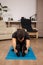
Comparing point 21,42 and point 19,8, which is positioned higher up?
point 19,8

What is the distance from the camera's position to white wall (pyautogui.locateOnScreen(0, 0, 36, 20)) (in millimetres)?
8141

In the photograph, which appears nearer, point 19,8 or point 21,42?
point 21,42

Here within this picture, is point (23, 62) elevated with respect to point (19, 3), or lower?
lower

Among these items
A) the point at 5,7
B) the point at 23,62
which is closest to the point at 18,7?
the point at 5,7

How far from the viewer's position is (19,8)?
8188 mm

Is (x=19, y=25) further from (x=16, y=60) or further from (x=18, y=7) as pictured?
(x=16, y=60)

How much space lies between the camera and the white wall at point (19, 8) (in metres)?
8.14

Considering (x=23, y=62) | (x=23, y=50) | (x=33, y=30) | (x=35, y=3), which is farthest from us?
(x=35, y=3)

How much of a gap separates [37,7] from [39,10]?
0.58 feet

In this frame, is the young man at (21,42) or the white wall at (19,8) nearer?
the young man at (21,42)

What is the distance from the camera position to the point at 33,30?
7430 millimetres

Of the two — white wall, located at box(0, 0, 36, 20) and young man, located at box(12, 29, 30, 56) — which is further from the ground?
white wall, located at box(0, 0, 36, 20)

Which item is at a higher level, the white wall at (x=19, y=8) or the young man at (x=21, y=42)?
the white wall at (x=19, y=8)

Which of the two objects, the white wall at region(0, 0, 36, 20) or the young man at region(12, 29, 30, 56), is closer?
the young man at region(12, 29, 30, 56)
